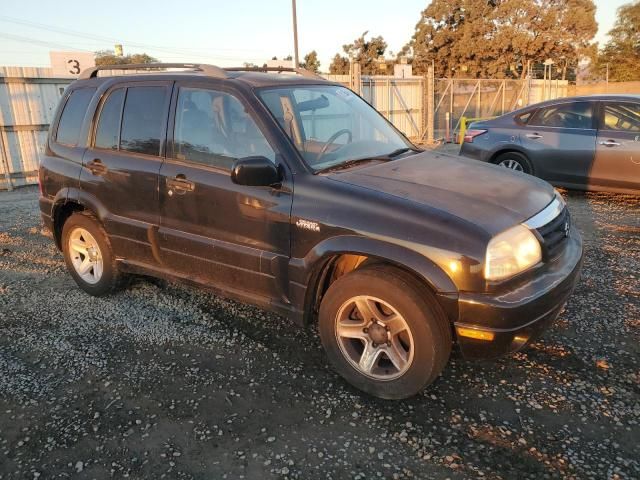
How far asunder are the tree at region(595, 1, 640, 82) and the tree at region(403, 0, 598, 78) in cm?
582

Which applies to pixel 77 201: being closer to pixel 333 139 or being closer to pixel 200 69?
pixel 200 69

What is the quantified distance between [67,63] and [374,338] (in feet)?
35.2

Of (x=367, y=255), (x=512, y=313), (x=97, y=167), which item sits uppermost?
(x=97, y=167)

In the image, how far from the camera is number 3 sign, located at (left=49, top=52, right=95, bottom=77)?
1074cm

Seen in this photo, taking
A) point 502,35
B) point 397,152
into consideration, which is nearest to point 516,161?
point 397,152

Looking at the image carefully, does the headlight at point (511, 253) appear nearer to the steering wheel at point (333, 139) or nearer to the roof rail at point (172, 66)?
the steering wheel at point (333, 139)

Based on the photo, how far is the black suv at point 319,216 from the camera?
2.69 m

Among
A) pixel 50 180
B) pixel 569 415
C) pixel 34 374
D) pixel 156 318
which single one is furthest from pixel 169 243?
pixel 569 415

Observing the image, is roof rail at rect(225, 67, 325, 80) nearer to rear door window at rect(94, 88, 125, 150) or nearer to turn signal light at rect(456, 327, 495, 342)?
rear door window at rect(94, 88, 125, 150)

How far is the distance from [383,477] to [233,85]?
259 cm

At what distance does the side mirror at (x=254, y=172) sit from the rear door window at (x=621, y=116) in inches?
239

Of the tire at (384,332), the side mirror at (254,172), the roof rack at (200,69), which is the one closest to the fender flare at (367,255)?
the tire at (384,332)

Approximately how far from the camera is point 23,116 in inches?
425

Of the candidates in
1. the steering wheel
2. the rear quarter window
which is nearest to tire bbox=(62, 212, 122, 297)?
the steering wheel
